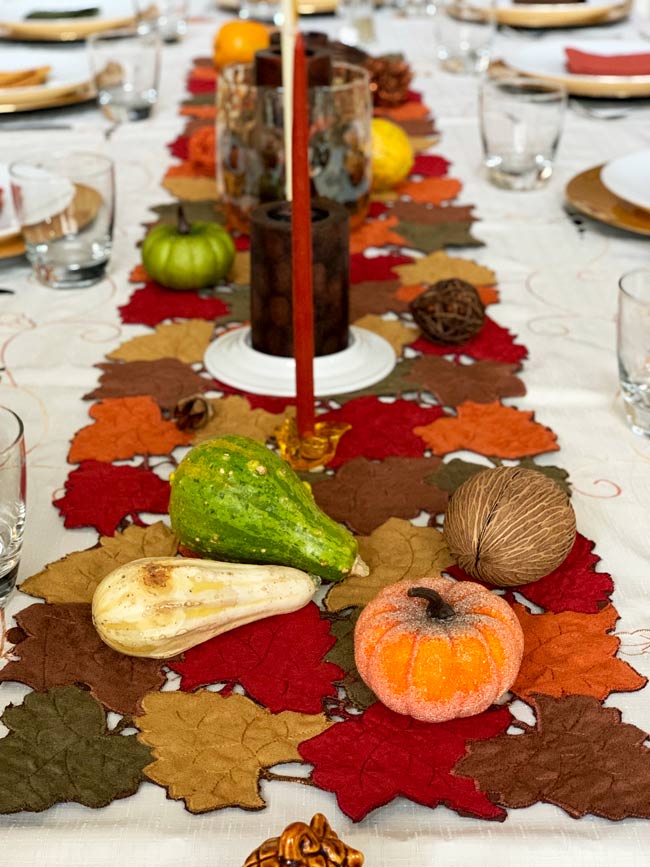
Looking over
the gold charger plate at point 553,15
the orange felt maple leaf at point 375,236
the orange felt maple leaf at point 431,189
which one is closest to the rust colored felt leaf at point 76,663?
the orange felt maple leaf at point 375,236

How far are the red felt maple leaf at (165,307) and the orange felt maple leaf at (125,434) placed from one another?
157 millimetres

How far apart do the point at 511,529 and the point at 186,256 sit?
508 millimetres

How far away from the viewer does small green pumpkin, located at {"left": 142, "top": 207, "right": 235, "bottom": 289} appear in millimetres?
1006

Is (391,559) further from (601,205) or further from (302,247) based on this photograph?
(601,205)

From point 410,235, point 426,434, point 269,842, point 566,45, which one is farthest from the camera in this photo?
point 566,45

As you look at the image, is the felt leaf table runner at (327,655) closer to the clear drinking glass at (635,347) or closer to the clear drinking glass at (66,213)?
the clear drinking glass at (635,347)

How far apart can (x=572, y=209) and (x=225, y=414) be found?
0.59 meters

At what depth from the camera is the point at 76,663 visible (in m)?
0.57

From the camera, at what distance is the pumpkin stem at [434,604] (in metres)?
0.52

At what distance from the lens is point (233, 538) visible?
611mm

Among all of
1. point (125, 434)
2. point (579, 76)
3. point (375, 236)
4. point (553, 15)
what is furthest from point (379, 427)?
point (553, 15)

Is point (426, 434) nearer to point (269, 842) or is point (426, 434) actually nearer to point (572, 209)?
point (269, 842)

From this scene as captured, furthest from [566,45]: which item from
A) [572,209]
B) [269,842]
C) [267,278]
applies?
[269,842]

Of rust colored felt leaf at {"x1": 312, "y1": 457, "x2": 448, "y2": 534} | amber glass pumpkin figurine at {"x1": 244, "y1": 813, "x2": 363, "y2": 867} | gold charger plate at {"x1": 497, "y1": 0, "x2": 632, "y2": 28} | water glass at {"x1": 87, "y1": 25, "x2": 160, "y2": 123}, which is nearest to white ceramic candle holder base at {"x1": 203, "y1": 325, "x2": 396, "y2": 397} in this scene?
rust colored felt leaf at {"x1": 312, "y1": 457, "x2": 448, "y2": 534}
